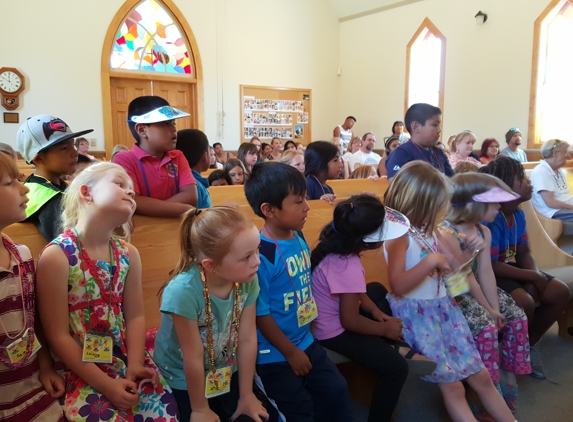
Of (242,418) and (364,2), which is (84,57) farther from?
(242,418)

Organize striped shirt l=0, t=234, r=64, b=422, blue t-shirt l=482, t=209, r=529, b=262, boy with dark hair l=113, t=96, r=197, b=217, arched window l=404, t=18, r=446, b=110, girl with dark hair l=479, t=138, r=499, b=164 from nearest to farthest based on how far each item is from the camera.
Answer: striped shirt l=0, t=234, r=64, b=422
boy with dark hair l=113, t=96, r=197, b=217
blue t-shirt l=482, t=209, r=529, b=262
girl with dark hair l=479, t=138, r=499, b=164
arched window l=404, t=18, r=446, b=110

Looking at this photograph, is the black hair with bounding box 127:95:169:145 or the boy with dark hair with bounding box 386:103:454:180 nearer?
the black hair with bounding box 127:95:169:145

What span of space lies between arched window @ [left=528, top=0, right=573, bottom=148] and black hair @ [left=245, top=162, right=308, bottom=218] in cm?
802

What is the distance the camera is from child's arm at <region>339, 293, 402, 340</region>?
1.81 meters

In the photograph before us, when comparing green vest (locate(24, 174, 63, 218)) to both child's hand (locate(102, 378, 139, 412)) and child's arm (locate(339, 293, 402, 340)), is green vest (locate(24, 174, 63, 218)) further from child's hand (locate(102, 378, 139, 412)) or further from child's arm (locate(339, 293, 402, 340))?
child's arm (locate(339, 293, 402, 340))

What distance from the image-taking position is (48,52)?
7.97 m

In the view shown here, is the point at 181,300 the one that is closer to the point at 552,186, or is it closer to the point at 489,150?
the point at 552,186

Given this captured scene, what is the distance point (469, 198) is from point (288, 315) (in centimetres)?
109

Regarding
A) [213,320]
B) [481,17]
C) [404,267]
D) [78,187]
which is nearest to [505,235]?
[404,267]

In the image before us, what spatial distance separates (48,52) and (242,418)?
822 cm

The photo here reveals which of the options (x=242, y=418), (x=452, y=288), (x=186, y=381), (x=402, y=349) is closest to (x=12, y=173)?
(x=186, y=381)

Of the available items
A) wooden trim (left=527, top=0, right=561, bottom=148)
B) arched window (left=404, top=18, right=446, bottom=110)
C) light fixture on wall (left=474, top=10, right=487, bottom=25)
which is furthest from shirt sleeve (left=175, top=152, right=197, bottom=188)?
arched window (left=404, top=18, right=446, bottom=110)

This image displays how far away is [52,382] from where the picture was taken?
1.35 meters

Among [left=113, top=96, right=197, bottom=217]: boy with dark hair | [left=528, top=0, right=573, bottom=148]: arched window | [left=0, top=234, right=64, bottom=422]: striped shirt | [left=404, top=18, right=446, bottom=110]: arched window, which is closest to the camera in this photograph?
[left=0, top=234, right=64, bottom=422]: striped shirt
